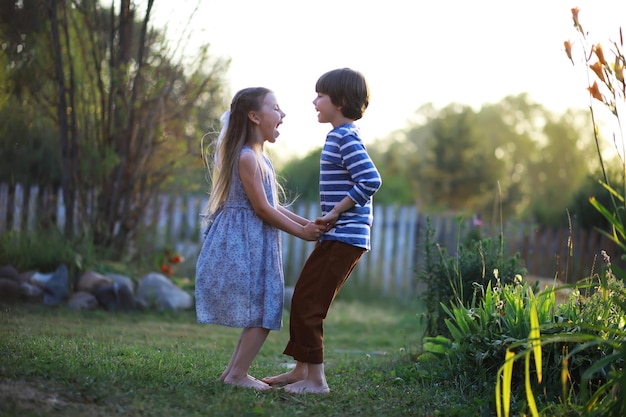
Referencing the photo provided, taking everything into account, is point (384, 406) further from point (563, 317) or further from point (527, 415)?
point (563, 317)

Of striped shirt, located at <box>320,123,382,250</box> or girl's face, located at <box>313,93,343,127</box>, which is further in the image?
girl's face, located at <box>313,93,343,127</box>

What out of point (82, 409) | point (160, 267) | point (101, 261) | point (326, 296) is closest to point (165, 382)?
point (82, 409)

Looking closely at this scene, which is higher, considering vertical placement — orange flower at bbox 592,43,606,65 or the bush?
orange flower at bbox 592,43,606,65

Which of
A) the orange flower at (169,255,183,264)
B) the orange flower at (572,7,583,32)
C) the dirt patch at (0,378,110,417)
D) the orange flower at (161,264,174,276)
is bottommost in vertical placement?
the dirt patch at (0,378,110,417)

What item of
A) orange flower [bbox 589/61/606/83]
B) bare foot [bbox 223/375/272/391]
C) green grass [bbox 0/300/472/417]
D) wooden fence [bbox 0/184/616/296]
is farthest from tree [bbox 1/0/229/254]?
orange flower [bbox 589/61/606/83]

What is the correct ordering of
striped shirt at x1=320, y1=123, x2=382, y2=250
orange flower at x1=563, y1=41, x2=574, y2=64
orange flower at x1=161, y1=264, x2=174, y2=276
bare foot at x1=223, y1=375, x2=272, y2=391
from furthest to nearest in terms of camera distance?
1. orange flower at x1=161, y1=264, x2=174, y2=276
2. striped shirt at x1=320, y1=123, x2=382, y2=250
3. bare foot at x1=223, y1=375, x2=272, y2=391
4. orange flower at x1=563, y1=41, x2=574, y2=64

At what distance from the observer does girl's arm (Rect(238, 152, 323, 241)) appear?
364cm

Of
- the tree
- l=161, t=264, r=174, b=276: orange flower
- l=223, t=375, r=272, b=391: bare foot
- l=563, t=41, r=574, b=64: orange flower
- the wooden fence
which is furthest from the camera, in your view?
the wooden fence

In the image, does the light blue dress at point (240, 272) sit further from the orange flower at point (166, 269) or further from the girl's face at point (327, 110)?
the orange flower at point (166, 269)

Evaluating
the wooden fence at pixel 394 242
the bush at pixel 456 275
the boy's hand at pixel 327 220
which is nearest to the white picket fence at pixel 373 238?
the wooden fence at pixel 394 242

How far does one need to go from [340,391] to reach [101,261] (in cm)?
466

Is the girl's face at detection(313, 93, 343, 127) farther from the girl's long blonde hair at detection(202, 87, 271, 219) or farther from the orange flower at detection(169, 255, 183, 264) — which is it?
the orange flower at detection(169, 255, 183, 264)

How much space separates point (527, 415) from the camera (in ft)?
10.5

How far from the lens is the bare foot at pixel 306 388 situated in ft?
11.6
